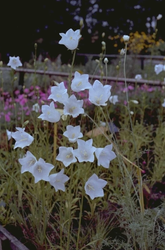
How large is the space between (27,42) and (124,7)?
4.72 metres

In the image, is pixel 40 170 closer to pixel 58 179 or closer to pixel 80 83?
pixel 58 179

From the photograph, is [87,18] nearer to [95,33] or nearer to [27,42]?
[95,33]

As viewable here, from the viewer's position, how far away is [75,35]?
4.20ft

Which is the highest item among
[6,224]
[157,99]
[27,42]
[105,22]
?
[105,22]

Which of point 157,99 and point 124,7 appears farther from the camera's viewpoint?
point 124,7

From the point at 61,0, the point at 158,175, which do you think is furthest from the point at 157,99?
the point at 61,0

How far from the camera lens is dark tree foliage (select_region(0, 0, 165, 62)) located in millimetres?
10500

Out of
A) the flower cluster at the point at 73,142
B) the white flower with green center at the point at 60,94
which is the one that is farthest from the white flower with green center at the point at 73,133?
the white flower with green center at the point at 60,94

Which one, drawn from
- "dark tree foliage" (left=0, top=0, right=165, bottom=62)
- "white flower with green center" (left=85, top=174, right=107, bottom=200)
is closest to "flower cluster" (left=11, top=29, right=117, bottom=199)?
"white flower with green center" (left=85, top=174, right=107, bottom=200)

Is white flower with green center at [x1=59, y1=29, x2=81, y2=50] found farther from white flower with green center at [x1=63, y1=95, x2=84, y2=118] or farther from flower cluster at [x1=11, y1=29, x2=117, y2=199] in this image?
white flower with green center at [x1=63, y1=95, x2=84, y2=118]

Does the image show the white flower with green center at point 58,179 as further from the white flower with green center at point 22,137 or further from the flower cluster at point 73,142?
the white flower with green center at point 22,137

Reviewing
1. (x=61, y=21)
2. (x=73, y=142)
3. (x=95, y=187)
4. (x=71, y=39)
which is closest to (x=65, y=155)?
(x=73, y=142)

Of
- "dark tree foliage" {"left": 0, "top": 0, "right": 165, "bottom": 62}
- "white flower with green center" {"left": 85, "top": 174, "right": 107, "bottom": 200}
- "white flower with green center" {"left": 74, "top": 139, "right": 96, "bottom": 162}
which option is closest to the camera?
"white flower with green center" {"left": 74, "top": 139, "right": 96, "bottom": 162}

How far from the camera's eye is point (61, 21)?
11820 mm
